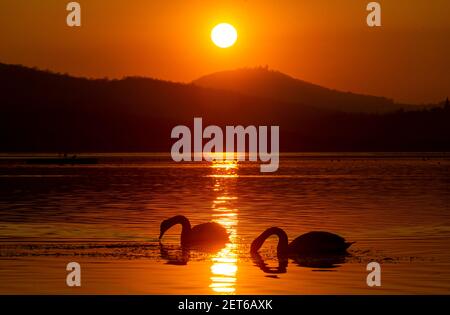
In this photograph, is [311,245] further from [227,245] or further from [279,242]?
[227,245]

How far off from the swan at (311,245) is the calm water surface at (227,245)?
14.9 inches

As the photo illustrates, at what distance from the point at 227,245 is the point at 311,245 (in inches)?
129

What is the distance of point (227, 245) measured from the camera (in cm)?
Result: 2939

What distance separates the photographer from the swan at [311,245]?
87.5 ft

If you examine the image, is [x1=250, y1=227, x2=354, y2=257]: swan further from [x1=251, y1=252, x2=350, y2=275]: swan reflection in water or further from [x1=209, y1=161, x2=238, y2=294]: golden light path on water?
[x1=209, y1=161, x2=238, y2=294]: golden light path on water

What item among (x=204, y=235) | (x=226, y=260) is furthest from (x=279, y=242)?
(x=204, y=235)

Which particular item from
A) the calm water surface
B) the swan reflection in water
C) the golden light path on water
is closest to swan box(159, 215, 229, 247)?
the golden light path on water

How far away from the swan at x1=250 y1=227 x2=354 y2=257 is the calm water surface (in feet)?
1.24

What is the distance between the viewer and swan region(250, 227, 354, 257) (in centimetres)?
2666
